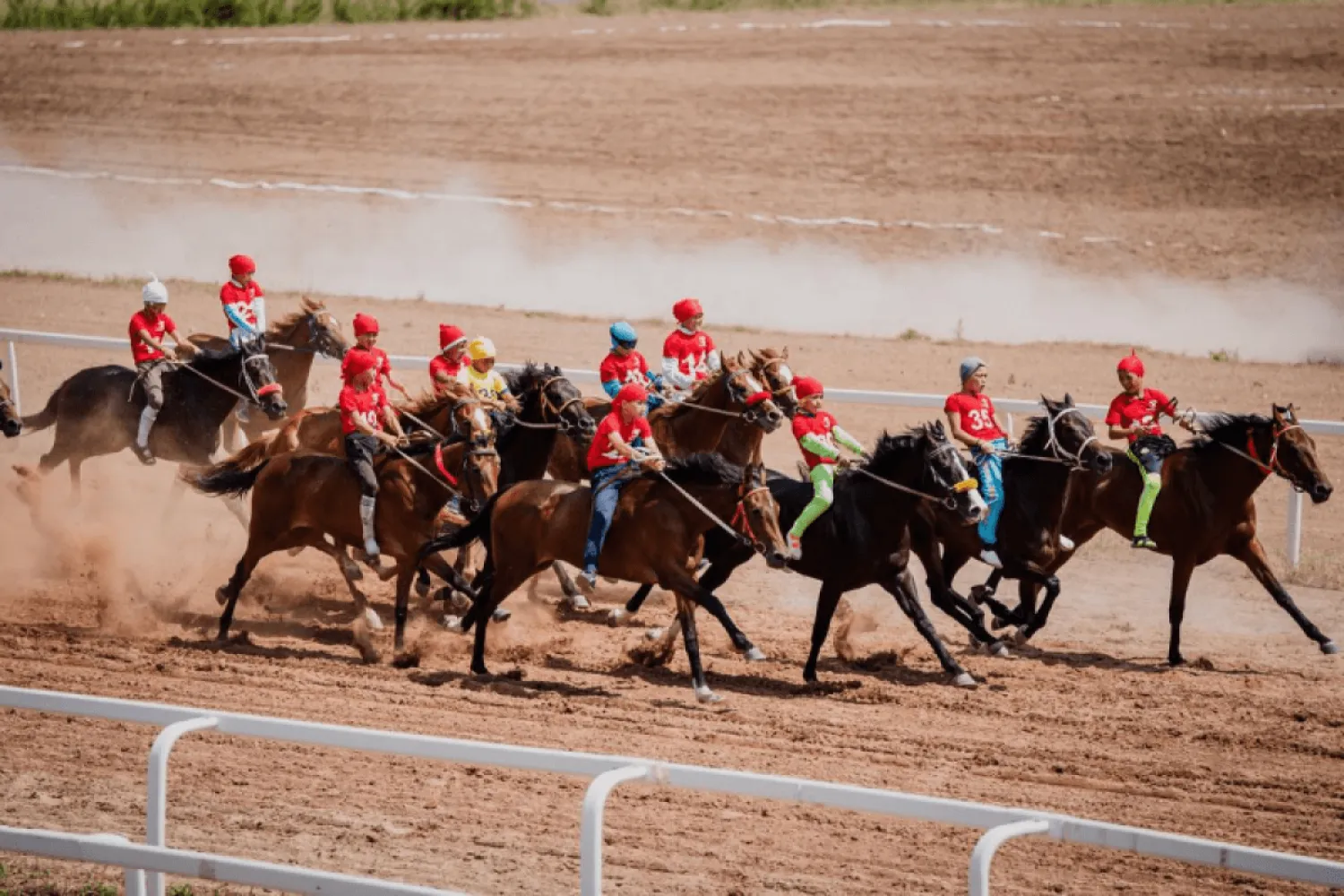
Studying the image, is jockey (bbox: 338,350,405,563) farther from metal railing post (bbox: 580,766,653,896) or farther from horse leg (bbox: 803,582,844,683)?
metal railing post (bbox: 580,766,653,896)

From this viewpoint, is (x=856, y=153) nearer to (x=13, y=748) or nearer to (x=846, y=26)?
(x=846, y=26)

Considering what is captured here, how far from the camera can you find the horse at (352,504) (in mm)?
13836

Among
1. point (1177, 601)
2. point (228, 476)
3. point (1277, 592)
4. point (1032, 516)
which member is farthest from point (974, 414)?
point (228, 476)

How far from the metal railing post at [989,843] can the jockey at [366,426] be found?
844cm

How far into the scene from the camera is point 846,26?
123 feet

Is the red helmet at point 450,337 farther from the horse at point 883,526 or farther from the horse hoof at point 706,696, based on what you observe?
the horse hoof at point 706,696

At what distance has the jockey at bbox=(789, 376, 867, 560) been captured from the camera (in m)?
13.0

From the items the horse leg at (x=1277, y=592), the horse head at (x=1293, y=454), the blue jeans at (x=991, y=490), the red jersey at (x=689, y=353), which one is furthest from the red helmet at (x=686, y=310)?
the horse leg at (x=1277, y=592)

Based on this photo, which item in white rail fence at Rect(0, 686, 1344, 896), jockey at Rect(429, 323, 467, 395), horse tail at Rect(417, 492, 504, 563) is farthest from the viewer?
jockey at Rect(429, 323, 467, 395)

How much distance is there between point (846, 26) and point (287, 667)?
27.1 m

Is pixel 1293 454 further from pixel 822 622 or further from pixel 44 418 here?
pixel 44 418

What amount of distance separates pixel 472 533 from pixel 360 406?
1.52m

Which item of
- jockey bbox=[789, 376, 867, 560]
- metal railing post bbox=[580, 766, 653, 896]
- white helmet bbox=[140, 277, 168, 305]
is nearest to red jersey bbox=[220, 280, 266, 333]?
white helmet bbox=[140, 277, 168, 305]

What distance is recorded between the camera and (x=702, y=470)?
12.6 m
